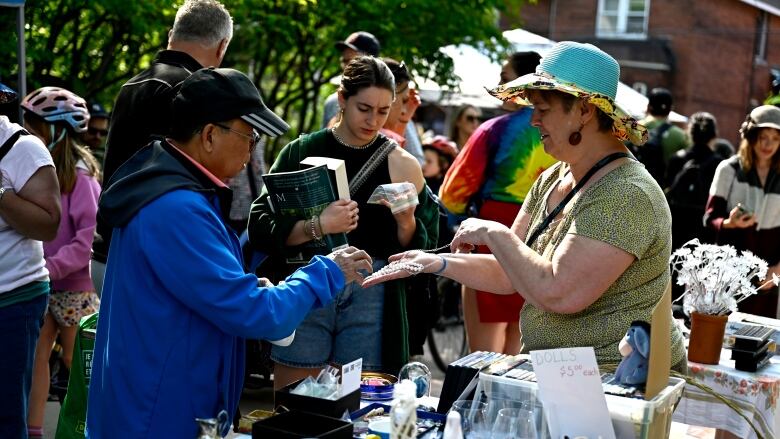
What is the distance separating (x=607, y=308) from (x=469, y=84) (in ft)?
29.1

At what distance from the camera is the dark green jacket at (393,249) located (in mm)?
3828

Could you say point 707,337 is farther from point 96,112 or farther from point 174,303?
point 96,112

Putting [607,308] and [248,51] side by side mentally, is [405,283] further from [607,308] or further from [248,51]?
[248,51]

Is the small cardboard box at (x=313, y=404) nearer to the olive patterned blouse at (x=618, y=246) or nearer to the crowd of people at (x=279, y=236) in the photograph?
the crowd of people at (x=279, y=236)

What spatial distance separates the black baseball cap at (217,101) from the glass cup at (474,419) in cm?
96

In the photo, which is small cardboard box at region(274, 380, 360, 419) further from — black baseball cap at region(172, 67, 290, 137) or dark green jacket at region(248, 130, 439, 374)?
dark green jacket at region(248, 130, 439, 374)

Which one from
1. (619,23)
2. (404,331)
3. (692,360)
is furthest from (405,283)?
(619,23)

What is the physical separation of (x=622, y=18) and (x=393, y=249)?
25.7m

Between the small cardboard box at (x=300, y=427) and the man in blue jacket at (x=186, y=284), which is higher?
the man in blue jacket at (x=186, y=284)

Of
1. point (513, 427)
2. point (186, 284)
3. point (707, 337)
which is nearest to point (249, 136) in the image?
A: point (186, 284)

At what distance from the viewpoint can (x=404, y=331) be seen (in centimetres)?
396

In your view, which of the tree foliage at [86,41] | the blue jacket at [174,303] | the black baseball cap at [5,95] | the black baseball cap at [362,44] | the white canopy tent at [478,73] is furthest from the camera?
the white canopy tent at [478,73]

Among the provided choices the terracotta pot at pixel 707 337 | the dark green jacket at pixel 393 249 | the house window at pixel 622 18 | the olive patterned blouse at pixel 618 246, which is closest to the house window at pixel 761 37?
the house window at pixel 622 18

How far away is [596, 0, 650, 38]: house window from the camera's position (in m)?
27.4
